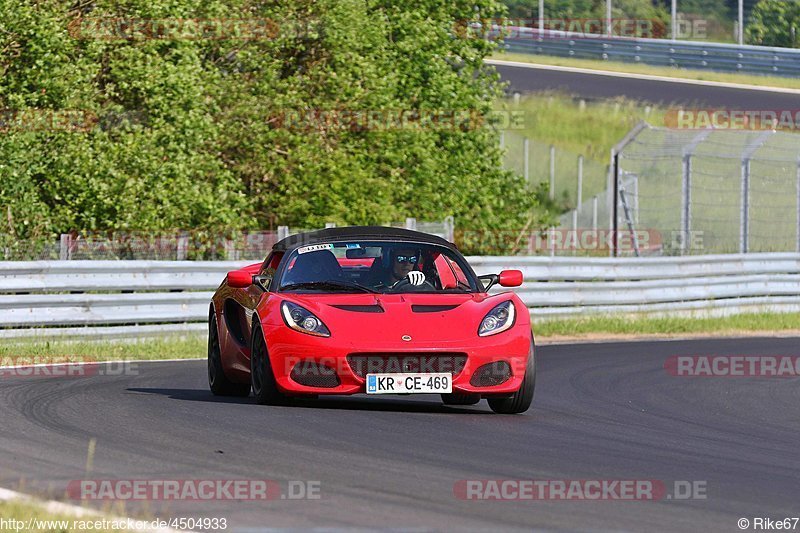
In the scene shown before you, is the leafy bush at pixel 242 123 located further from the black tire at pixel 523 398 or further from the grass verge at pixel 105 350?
the black tire at pixel 523 398

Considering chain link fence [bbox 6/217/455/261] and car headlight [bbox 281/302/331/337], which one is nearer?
car headlight [bbox 281/302/331/337]

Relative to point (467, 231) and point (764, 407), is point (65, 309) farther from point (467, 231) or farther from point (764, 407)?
point (467, 231)

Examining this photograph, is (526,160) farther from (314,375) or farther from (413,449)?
(413,449)

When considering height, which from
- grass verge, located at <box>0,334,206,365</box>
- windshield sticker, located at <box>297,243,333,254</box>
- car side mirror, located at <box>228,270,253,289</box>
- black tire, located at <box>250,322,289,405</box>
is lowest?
grass verge, located at <box>0,334,206,365</box>

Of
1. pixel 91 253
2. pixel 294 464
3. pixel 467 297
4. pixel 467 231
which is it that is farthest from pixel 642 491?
pixel 467 231

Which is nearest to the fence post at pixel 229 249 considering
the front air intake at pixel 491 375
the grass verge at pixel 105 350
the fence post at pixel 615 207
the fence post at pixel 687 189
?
the grass verge at pixel 105 350

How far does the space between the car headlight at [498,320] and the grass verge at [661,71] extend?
126 ft

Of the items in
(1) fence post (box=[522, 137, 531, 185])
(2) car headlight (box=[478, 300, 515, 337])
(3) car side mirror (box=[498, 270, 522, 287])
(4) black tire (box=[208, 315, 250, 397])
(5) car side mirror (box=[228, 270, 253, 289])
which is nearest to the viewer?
(2) car headlight (box=[478, 300, 515, 337])

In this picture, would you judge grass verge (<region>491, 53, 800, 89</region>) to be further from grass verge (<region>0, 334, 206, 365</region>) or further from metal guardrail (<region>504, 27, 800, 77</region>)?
grass verge (<region>0, 334, 206, 365</region>)

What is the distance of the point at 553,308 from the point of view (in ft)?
71.5

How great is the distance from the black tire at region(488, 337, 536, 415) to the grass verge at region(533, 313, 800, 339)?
10090mm

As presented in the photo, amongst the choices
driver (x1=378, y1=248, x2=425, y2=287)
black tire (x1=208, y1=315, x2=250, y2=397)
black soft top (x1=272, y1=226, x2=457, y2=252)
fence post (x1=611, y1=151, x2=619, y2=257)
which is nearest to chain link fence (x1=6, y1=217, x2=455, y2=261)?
fence post (x1=611, y1=151, x2=619, y2=257)

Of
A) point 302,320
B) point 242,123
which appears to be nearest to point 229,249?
point 242,123

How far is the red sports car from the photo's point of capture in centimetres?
996
